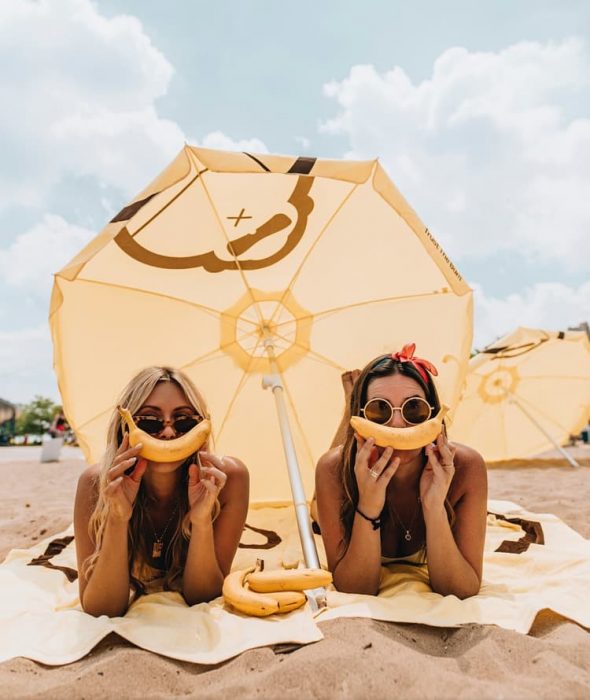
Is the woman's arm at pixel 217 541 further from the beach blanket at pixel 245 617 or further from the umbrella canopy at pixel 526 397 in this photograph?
the umbrella canopy at pixel 526 397

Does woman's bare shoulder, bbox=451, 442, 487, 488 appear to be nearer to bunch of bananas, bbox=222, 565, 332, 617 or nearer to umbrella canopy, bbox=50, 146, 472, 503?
bunch of bananas, bbox=222, 565, 332, 617

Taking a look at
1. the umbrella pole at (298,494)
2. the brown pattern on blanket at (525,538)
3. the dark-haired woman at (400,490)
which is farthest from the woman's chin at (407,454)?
the brown pattern on blanket at (525,538)

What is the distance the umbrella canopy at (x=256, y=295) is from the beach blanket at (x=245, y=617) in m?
1.28

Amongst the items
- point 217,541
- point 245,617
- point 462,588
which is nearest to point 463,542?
point 462,588

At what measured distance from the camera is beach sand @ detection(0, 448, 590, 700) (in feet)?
4.48

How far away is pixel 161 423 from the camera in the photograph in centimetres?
224

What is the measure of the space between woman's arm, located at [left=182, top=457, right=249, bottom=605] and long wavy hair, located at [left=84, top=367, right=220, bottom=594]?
0.28ft

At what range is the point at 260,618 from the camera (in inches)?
79.4

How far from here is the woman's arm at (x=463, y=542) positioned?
218cm

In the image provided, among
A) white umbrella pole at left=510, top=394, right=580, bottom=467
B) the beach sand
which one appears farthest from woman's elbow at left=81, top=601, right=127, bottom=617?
white umbrella pole at left=510, top=394, right=580, bottom=467

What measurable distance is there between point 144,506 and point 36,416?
223 ft

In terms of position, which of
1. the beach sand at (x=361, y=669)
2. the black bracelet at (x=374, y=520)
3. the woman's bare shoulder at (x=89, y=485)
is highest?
the woman's bare shoulder at (x=89, y=485)

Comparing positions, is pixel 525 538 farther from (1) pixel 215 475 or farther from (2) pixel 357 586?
(1) pixel 215 475

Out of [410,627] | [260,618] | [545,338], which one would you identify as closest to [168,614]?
[260,618]
